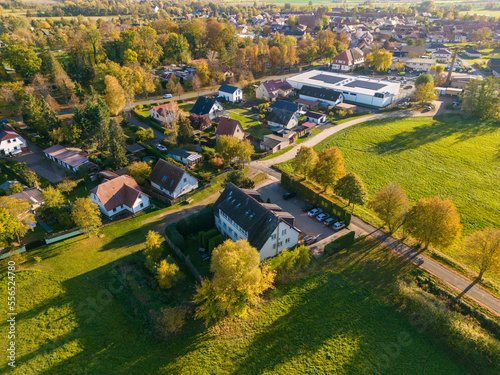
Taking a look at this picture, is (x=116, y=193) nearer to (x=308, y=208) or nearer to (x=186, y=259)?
(x=186, y=259)

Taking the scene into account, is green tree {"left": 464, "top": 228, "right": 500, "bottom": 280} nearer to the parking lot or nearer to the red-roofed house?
the parking lot

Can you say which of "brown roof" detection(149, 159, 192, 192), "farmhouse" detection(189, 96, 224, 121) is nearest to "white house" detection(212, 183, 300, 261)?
"brown roof" detection(149, 159, 192, 192)

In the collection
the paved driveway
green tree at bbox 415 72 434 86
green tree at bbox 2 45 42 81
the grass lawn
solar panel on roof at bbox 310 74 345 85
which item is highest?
green tree at bbox 2 45 42 81

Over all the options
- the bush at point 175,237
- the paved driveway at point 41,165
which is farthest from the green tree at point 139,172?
the bush at point 175,237

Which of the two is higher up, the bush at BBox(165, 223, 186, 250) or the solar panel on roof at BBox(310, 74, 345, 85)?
the solar panel on roof at BBox(310, 74, 345, 85)

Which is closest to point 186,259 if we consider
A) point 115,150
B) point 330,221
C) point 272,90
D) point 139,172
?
point 330,221

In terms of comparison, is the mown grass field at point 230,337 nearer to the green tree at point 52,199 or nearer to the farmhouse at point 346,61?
the green tree at point 52,199

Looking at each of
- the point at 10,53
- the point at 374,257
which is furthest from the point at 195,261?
the point at 10,53
